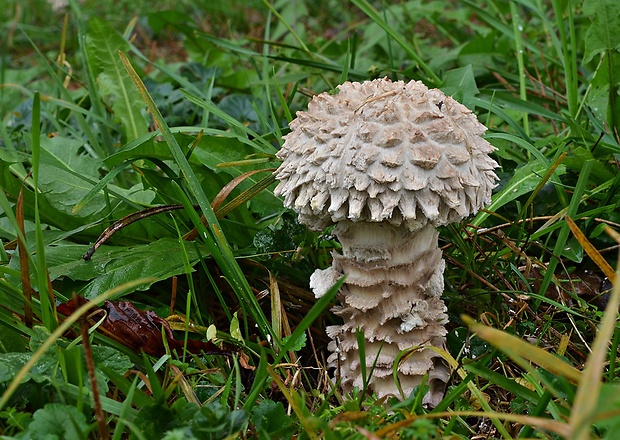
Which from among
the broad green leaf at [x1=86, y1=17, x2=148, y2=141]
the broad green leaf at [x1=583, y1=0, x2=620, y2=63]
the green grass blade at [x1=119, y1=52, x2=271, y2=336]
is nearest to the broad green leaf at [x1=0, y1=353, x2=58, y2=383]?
the green grass blade at [x1=119, y1=52, x2=271, y2=336]

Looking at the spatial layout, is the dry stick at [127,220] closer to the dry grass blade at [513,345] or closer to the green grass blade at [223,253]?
the green grass blade at [223,253]

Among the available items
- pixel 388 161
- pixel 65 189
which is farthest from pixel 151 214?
pixel 388 161

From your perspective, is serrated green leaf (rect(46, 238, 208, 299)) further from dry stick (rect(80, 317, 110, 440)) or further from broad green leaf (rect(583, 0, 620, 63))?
broad green leaf (rect(583, 0, 620, 63))

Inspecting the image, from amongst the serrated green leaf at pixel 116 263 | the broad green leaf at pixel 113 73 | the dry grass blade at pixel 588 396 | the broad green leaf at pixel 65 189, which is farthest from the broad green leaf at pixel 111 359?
the broad green leaf at pixel 113 73

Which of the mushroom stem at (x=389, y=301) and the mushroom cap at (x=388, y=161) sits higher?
the mushroom cap at (x=388, y=161)

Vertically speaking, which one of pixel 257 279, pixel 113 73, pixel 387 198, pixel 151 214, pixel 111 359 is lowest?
pixel 257 279

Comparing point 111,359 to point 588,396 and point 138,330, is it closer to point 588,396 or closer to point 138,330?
point 138,330

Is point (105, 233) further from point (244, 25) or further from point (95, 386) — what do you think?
point (244, 25)

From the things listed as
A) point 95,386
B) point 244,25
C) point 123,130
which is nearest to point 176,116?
point 123,130
